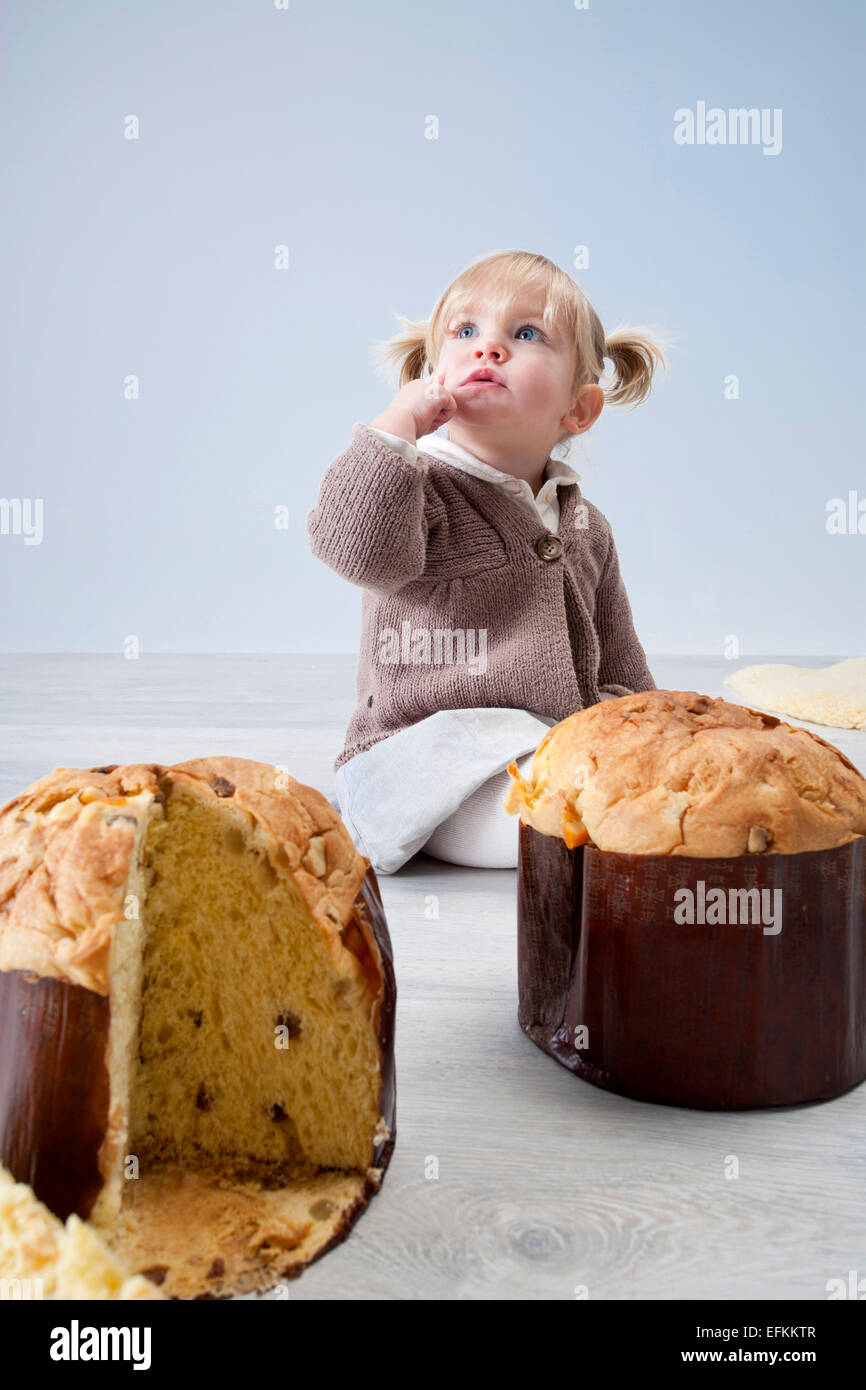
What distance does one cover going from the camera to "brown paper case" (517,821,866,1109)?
1102mm

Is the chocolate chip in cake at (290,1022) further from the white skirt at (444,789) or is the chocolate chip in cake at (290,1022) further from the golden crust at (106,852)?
the white skirt at (444,789)

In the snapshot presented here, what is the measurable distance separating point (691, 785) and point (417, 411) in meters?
1.01

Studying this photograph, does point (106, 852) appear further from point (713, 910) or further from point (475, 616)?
point (475, 616)

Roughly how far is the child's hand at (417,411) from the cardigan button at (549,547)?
302mm

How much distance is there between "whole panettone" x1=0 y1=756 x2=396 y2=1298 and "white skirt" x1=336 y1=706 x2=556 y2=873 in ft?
3.01

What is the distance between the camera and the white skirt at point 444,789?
6.49 ft

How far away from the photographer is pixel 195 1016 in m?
1.02

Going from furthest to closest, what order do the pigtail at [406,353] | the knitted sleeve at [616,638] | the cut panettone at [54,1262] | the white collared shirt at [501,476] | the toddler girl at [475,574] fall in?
the knitted sleeve at [616,638] → the pigtail at [406,353] → the white collared shirt at [501,476] → the toddler girl at [475,574] → the cut panettone at [54,1262]

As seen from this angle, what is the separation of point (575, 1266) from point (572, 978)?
1.15ft

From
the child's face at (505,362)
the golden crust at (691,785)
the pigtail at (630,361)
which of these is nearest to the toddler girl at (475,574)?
the child's face at (505,362)

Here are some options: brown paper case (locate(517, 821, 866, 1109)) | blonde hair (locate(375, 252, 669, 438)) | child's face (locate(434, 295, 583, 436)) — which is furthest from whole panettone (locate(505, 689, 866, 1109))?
blonde hair (locate(375, 252, 669, 438))

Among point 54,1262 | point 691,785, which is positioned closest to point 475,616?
point 691,785

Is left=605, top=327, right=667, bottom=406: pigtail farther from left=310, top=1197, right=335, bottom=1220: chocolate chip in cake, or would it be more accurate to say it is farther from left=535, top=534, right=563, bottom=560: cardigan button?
left=310, top=1197, right=335, bottom=1220: chocolate chip in cake

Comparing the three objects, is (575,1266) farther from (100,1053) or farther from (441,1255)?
(100,1053)
